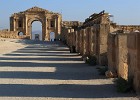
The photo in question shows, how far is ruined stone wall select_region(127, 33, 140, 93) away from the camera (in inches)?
352

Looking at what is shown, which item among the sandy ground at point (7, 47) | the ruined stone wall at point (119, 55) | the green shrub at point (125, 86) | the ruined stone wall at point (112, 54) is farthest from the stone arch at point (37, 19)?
the green shrub at point (125, 86)

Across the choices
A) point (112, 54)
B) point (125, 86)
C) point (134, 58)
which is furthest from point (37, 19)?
point (125, 86)

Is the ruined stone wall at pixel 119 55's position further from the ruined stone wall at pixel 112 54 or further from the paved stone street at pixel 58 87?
the paved stone street at pixel 58 87

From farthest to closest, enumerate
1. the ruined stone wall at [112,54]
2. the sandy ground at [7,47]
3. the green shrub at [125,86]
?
the sandy ground at [7,47]
the ruined stone wall at [112,54]
the green shrub at [125,86]

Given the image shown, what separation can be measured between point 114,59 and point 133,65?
3.42 meters

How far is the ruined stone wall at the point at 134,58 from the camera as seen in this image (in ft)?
29.3

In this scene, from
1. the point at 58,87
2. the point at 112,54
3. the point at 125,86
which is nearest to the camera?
the point at 125,86

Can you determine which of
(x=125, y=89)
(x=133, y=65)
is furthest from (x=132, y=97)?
(x=133, y=65)

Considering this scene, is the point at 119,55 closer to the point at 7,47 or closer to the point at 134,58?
the point at 134,58

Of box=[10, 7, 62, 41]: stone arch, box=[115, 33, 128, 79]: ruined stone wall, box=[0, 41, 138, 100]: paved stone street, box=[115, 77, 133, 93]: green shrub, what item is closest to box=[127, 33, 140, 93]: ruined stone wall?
box=[115, 77, 133, 93]: green shrub

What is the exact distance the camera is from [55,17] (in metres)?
86.6

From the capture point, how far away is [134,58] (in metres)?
9.32

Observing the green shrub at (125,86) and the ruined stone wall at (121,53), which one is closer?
the green shrub at (125,86)

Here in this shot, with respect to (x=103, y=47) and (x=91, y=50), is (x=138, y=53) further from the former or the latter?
(x=91, y=50)
